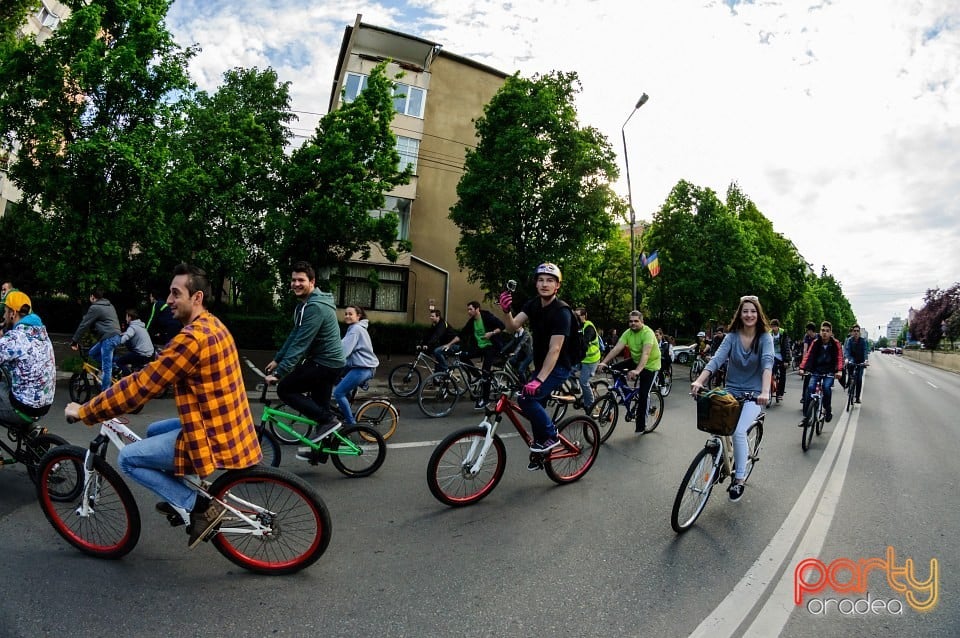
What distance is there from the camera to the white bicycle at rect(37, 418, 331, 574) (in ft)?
10.5

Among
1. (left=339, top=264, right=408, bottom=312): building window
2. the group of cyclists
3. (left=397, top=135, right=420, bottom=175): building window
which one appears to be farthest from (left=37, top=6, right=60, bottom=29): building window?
the group of cyclists

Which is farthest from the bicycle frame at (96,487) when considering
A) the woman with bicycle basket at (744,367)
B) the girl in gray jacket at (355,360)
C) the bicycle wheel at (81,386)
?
the bicycle wheel at (81,386)

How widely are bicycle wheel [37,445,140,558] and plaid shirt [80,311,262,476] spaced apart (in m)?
0.52

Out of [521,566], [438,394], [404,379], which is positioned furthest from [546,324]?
[404,379]

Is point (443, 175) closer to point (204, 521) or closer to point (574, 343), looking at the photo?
point (574, 343)

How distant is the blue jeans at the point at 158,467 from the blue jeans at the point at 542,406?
2699 millimetres

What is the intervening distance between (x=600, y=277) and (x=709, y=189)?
28.6 ft

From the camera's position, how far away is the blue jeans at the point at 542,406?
4895 mm

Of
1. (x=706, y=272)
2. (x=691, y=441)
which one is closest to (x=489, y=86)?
(x=706, y=272)

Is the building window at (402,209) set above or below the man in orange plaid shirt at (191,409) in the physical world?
above

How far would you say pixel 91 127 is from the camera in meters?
12.6

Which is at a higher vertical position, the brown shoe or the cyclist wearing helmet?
the cyclist wearing helmet

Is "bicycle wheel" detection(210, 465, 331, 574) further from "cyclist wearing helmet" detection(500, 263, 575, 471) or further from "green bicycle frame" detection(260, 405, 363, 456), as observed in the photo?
"cyclist wearing helmet" detection(500, 263, 575, 471)

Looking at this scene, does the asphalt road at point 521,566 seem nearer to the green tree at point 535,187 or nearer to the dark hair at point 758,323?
the dark hair at point 758,323
